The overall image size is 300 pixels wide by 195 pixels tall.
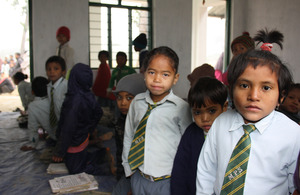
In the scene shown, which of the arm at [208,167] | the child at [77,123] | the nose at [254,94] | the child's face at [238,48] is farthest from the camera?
the child's face at [238,48]

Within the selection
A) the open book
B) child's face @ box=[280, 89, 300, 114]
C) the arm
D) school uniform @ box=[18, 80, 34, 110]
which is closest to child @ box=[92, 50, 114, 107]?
school uniform @ box=[18, 80, 34, 110]

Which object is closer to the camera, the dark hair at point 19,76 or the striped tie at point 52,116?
the striped tie at point 52,116

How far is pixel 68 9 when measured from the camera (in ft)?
20.1

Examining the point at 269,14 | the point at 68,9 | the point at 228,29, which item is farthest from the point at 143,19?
the point at 269,14

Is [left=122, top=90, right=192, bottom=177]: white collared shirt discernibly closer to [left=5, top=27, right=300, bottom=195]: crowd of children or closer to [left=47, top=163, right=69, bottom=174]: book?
[left=5, top=27, right=300, bottom=195]: crowd of children

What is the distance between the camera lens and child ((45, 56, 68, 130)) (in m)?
3.21

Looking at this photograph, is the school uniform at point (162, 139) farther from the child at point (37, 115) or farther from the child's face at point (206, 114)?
the child at point (37, 115)

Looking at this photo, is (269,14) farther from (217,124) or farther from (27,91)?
(217,124)

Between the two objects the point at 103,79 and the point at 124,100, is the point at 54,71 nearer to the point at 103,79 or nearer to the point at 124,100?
the point at 124,100

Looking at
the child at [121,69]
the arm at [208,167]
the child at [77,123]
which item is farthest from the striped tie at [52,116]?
the arm at [208,167]

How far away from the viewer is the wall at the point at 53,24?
5.91 m

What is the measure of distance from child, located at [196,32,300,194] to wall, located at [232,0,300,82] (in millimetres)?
4516

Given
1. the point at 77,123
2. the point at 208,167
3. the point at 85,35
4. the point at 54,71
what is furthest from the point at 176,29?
the point at 208,167

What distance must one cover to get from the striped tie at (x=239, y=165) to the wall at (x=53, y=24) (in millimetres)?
5746
